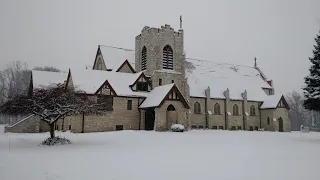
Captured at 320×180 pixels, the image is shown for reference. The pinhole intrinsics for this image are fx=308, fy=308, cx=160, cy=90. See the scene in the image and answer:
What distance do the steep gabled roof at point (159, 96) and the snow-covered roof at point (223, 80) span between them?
958cm

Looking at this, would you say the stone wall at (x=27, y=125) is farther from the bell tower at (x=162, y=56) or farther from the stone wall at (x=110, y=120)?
the bell tower at (x=162, y=56)


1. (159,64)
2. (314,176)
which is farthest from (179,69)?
(314,176)

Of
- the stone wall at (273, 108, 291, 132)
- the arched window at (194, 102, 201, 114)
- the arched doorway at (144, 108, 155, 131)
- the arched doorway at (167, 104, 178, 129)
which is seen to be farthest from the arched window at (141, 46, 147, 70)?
the stone wall at (273, 108, 291, 132)

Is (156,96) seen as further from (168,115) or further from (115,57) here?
(115,57)

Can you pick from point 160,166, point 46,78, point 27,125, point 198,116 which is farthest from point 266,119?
point 160,166

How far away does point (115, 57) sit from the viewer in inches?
1850

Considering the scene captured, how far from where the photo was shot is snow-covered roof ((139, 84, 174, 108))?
35709mm

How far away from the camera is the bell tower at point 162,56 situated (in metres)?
42.8

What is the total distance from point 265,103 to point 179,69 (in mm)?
17374

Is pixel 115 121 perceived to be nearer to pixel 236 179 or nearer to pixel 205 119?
pixel 205 119

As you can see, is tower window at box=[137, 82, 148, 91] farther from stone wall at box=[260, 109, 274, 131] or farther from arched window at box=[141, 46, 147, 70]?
stone wall at box=[260, 109, 274, 131]

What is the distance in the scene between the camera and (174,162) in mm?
14141

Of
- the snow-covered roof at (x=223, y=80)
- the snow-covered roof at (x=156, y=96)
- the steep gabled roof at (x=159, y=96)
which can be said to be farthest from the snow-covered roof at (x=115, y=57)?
the snow-covered roof at (x=223, y=80)

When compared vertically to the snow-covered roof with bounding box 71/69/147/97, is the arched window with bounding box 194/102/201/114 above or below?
below
